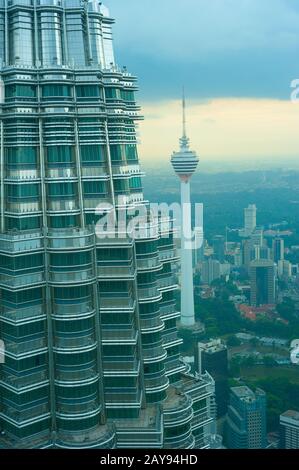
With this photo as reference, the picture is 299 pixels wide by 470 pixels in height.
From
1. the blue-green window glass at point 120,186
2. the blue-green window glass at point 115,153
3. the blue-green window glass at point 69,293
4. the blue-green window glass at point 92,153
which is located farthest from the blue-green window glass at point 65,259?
the blue-green window glass at point 115,153

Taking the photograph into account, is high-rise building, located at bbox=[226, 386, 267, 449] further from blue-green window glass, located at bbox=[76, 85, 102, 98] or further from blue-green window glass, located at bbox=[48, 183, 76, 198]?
blue-green window glass, located at bbox=[76, 85, 102, 98]

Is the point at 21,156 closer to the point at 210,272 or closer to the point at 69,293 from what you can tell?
the point at 69,293

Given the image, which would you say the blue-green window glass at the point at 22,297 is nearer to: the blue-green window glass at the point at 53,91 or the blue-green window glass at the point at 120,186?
the blue-green window glass at the point at 120,186

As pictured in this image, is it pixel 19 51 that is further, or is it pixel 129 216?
pixel 129 216

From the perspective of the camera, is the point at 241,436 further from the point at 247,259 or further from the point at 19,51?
the point at 247,259

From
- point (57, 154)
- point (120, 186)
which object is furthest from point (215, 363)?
point (57, 154)

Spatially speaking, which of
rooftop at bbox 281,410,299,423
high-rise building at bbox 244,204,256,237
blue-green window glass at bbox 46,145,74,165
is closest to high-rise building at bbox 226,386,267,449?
rooftop at bbox 281,410,299,423
